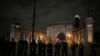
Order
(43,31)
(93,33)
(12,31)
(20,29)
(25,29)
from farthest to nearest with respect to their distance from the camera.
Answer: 1. (43,31)
2. (25,29)
3. (20,29)
4. (12,31)
5. (93,33)

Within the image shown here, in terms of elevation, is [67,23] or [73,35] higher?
[67,23]

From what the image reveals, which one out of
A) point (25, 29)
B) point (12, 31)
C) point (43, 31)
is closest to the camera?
point (12, 31)

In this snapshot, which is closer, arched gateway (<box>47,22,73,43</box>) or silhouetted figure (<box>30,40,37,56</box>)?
silhouetted figure (<box>30,40,37,56</box>)

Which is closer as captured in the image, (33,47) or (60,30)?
(33,47)

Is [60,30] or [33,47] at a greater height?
[60,30]

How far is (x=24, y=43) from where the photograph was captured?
18.5 feet

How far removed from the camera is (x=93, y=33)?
48.5 metres

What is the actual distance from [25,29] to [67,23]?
19.3 meters

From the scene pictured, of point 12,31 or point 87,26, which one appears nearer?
point 87,26

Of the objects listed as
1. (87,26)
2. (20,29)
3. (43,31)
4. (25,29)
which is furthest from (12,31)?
(87,26)

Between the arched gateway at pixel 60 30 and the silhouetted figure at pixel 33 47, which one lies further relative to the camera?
the arched gateway at pixel 60 30

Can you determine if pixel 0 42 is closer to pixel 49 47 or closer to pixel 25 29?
pixel 49 47

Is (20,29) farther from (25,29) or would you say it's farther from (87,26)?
(87,26)

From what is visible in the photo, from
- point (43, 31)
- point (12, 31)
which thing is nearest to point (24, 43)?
point (12, 31)
